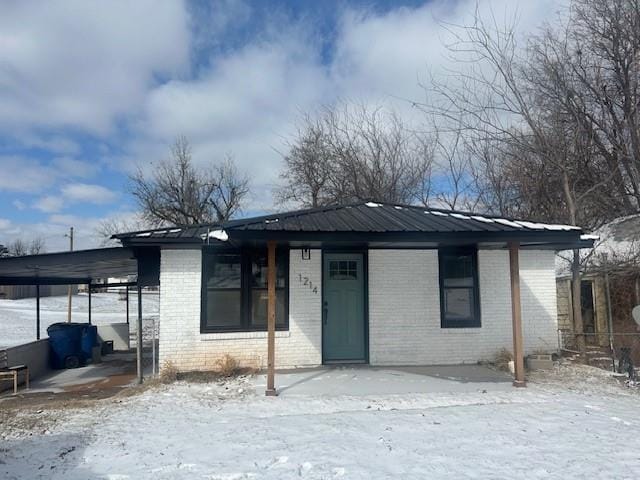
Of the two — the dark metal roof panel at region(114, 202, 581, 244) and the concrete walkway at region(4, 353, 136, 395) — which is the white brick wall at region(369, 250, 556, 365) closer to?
the dark metal roof panel at region(114, 202, 581, 244)

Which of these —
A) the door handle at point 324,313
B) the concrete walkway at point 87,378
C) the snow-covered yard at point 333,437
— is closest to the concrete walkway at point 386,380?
the snow-covered yard at point 333,437

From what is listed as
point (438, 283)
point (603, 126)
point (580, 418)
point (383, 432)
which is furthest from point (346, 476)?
point (603, 126)

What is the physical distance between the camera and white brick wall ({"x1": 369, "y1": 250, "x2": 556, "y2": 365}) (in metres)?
9.18

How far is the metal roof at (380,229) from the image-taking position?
6.71m

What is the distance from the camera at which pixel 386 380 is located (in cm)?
782

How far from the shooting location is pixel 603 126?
45.4 feet

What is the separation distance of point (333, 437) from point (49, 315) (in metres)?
23.8

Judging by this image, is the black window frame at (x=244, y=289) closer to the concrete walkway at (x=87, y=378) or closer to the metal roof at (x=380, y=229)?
the metal roof at (x=380, y=229)

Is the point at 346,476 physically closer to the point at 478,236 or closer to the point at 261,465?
the point at 261,465

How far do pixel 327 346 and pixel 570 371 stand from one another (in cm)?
433

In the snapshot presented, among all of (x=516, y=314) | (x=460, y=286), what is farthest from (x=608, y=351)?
(x=516, y=314)

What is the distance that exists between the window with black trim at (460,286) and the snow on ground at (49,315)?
1149cm

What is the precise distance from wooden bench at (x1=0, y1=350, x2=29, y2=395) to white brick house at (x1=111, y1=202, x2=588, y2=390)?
9.48ft

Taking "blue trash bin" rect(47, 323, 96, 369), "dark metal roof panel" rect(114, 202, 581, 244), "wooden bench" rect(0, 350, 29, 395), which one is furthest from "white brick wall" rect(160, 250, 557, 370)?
"blue trash bin" rect(47, 323, 96, 369)
